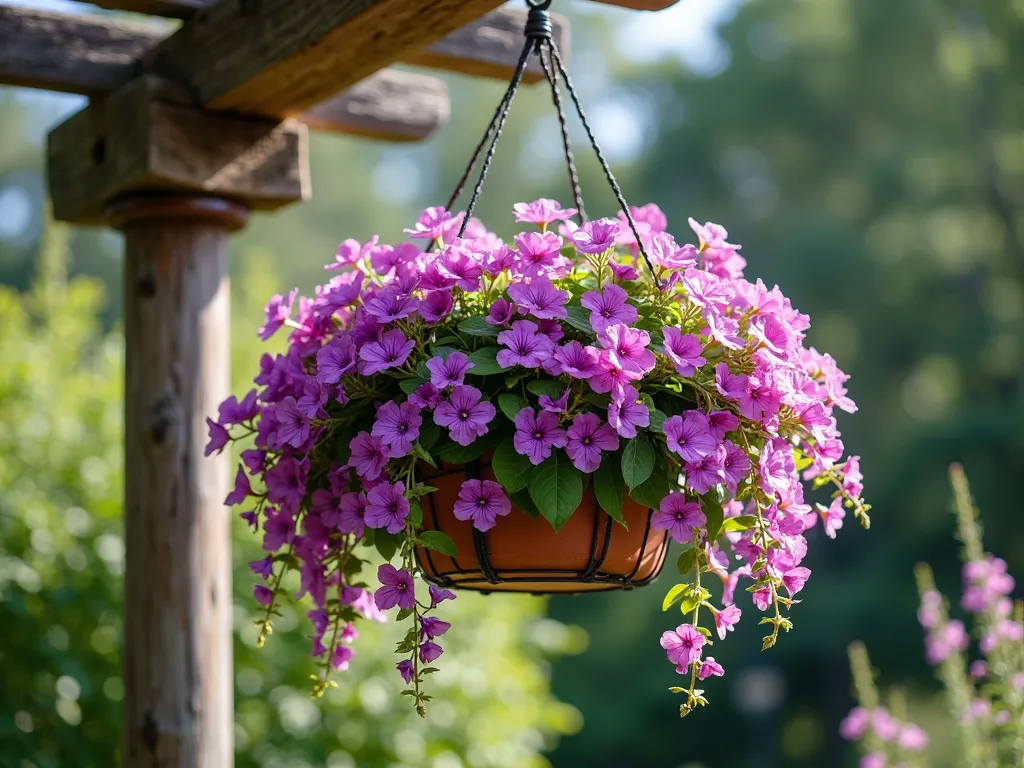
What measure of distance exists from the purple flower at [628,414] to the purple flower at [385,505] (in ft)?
0.88

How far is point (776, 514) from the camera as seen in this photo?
148 centimetres

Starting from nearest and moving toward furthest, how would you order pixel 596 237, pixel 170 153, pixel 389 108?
pixel 596 237 → pixel 170 153 → pixel 389 108

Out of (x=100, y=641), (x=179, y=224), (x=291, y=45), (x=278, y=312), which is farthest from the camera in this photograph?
(x=100, y=641)

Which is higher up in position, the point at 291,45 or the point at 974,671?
the point at 291,45

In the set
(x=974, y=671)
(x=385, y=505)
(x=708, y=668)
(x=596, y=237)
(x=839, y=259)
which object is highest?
(x=839, y=259)

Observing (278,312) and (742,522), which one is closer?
(742,522)

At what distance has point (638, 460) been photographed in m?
1.41

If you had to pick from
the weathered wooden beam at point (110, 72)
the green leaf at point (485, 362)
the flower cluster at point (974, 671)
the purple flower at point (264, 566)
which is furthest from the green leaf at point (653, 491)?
the weathered wooden beam at point (110, 72)

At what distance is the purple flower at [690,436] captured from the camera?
4.54 ft

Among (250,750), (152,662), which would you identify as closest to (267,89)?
(152,662)

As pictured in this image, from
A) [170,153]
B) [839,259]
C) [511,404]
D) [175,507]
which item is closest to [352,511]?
[511,404]

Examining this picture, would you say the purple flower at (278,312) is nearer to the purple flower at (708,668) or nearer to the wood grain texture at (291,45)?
the wood grain texture at (291,45)

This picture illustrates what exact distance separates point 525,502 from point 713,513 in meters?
0.23

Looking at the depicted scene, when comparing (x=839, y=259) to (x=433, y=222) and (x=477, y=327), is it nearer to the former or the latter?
(x=433, y=222)
